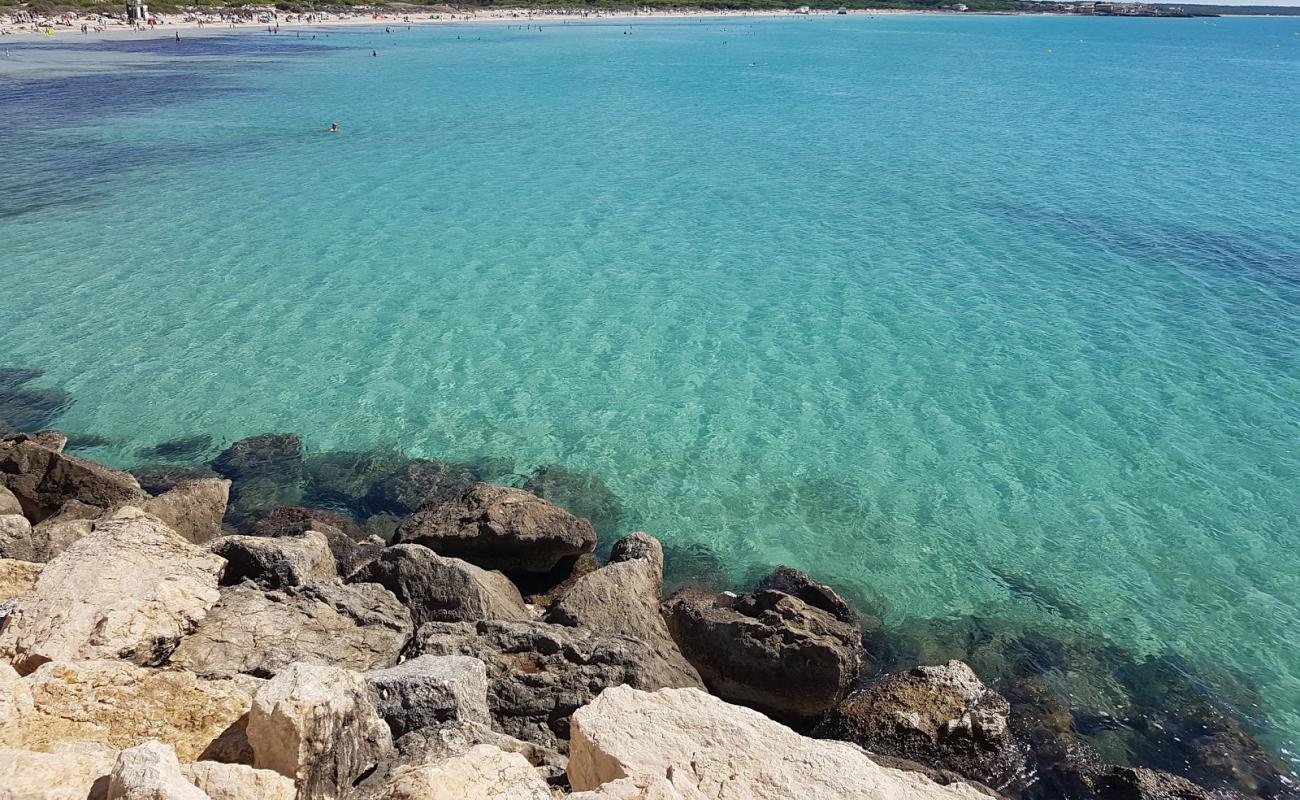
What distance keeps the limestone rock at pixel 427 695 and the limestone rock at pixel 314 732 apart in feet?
1.38

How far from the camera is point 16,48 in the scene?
215 feet

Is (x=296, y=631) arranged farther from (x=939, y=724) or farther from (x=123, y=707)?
(x=939, y=724)

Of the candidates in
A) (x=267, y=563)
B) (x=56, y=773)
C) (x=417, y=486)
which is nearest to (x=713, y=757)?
(x=56, y=773)

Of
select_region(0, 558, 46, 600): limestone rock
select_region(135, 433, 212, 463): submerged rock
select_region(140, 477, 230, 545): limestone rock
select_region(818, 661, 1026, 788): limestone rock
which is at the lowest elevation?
select_region(818, 661, 1026, 788): limestone rock

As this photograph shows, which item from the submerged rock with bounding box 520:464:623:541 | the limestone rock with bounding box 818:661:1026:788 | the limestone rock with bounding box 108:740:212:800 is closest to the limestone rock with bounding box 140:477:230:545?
the submerged rock with bounding box 520:464:623:541

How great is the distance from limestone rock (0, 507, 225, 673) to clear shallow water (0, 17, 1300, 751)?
4.84 m

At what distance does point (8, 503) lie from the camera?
9.39 m

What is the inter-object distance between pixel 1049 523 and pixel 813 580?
3.33m

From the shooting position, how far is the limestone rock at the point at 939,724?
6.90 metres

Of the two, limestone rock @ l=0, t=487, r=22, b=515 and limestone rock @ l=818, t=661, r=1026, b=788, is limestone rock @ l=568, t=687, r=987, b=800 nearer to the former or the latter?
limestone rock @ l=818, t=661, r=1026, b=788

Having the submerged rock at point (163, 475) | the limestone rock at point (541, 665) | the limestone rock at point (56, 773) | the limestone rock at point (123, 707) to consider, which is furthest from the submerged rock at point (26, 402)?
the limestone rock at point (56, 773)

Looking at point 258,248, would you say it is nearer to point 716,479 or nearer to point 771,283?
point 771,283

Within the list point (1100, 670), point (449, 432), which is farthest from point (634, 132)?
point (1100, 670)

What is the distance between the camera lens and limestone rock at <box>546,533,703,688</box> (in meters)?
7.34
